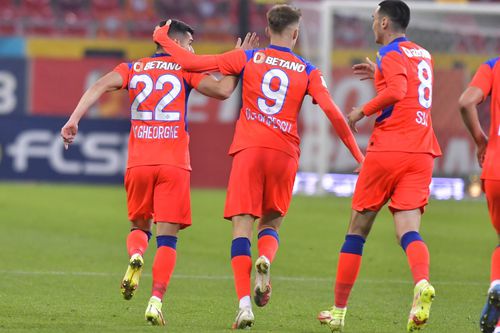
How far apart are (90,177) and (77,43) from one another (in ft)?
10.7

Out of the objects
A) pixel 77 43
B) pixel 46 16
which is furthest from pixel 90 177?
pixel 46 16

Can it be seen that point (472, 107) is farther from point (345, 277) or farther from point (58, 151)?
point (58, 151)

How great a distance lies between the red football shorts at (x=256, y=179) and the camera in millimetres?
7383

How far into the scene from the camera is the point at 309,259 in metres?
12.4

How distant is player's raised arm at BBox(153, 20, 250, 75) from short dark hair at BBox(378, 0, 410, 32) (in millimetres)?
913

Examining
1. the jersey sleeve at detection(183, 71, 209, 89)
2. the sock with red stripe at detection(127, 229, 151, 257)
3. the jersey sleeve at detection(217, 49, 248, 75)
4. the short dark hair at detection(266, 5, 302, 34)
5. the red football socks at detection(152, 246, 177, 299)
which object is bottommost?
the red football socks at detection(152, 246, 177, 299)

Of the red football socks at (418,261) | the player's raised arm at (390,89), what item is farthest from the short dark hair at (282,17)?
the red football socks at (418,261)

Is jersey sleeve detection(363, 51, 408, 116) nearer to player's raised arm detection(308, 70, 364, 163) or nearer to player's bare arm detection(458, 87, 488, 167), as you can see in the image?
player's raised arm detection(308, 70, 364, 163)

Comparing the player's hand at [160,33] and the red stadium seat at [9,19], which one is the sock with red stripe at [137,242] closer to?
the player's hand at [160,33]

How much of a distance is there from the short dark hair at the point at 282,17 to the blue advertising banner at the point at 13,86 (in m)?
15.8

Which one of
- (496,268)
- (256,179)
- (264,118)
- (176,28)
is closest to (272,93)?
(264,118)

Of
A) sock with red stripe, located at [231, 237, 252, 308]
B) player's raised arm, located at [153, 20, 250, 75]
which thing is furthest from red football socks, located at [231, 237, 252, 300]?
player's raised arm, located at [153, 20, 250, 75]

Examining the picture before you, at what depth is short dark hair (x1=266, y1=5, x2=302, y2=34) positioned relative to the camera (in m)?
7.43

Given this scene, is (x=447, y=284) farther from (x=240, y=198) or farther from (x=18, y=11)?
(x=18, y=11)
